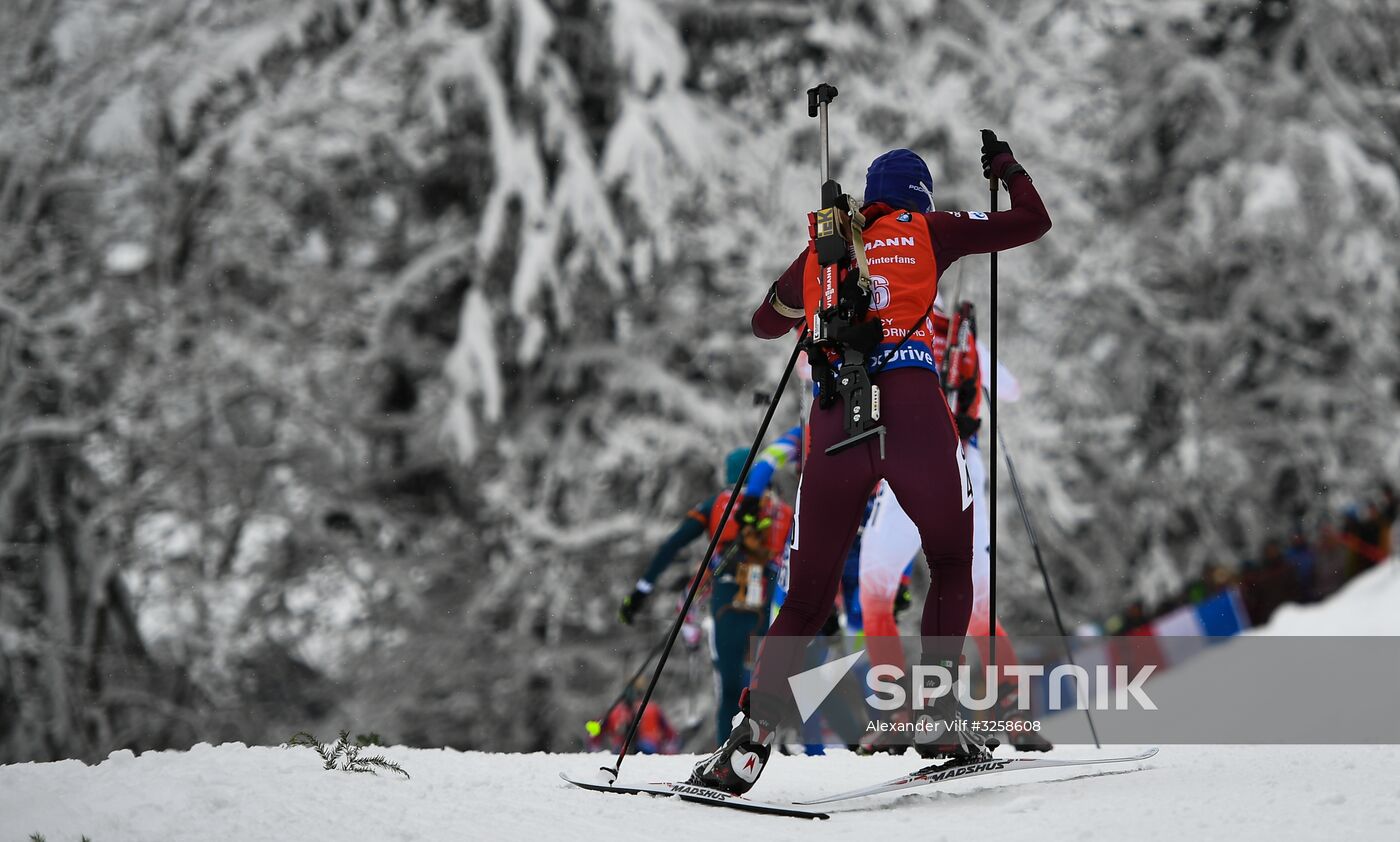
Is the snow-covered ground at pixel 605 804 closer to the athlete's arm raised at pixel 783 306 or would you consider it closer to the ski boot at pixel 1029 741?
the ski boot at pixel 1029 741

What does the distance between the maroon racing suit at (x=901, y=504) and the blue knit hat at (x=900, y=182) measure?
0.34m

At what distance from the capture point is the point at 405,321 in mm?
16422

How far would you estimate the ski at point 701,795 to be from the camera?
477 centimetres

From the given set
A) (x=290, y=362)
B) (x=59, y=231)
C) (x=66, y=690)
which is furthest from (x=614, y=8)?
(x=66, y=690)

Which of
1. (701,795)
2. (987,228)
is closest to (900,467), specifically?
(987,228)

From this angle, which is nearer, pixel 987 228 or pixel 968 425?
pixel 987 228

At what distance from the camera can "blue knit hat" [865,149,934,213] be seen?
5.41 m

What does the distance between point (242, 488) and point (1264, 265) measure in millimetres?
13983

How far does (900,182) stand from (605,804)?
228 cm

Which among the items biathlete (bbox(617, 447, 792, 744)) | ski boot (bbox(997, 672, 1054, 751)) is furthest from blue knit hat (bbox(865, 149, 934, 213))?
biathlete (bbox(617, 447, 792, 744))

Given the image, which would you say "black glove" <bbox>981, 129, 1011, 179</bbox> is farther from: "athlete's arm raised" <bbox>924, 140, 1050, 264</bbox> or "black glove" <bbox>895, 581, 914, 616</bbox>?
"black glove" <bbox>895, 581, 914, 616</bbox>

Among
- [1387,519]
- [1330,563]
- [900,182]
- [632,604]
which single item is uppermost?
[1387,519]

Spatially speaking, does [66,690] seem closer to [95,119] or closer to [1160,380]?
[95,119]

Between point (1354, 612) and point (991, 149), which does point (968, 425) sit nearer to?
point (991, 149)
